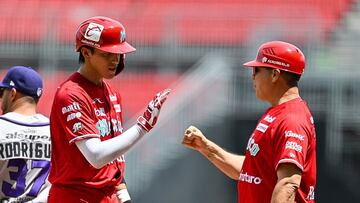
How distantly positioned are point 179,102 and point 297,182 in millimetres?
6271

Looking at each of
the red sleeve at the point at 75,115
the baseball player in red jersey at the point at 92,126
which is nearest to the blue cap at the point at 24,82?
the baseball player in red jersey at the point at 92,126

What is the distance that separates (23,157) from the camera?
6043 mm

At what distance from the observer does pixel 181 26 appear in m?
Result: 12.8

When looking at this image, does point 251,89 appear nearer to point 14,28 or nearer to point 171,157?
point 171,157

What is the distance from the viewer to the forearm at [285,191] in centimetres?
488

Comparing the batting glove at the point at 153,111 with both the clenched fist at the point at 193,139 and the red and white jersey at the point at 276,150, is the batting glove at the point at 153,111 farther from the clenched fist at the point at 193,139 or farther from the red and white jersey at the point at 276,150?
the clenched fist at the point at 193,139

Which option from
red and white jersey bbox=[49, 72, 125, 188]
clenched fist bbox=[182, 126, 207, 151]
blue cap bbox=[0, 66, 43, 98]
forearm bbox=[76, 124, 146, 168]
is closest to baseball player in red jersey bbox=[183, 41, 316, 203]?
clenched fist bbox=[182, 126, 207, 151]

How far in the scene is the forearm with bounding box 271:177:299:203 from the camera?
16.0 feet

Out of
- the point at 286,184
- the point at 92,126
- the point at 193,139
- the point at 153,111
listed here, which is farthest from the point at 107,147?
the point at 286,184

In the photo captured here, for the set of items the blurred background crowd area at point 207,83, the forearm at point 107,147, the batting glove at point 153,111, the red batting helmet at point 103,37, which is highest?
the red batting helmet at point 103,37

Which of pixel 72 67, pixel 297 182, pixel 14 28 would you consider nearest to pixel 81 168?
pixel 297 182

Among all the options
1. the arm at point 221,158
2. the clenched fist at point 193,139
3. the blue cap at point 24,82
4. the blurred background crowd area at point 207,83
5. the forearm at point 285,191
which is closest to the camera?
the forearm at point 285,191

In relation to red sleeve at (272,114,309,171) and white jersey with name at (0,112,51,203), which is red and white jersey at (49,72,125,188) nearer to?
white jersey with name at (0,112,51,203)

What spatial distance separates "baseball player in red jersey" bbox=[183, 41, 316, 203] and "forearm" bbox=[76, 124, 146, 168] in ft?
2.30
